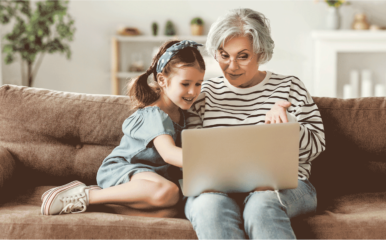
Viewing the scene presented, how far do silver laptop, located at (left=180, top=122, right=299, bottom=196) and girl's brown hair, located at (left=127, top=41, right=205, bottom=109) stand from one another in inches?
17.8

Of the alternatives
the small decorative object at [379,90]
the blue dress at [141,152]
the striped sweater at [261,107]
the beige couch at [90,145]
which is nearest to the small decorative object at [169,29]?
the small decorative object at [379,90]

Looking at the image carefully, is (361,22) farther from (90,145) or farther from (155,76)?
(90,145)

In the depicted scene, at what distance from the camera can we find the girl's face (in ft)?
4.22

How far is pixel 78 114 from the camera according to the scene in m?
1.52

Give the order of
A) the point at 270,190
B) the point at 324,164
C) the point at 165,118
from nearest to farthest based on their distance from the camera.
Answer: the point at 270,190, the point at 165,118, the point at 324,164

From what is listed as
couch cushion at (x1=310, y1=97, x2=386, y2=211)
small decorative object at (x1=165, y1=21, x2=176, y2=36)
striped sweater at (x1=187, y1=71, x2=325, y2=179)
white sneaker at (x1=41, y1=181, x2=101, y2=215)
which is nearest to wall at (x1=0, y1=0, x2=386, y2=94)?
small decorative object at (x1=165, y1=21, x2=176, y2=36)

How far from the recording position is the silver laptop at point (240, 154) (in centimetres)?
92

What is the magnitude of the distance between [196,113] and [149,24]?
10.1 feet

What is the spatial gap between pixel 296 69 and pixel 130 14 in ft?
6.72

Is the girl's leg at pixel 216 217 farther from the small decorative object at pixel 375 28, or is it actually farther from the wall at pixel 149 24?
the small decorative object at pixel 375 28

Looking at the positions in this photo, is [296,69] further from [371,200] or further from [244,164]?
[244,164]

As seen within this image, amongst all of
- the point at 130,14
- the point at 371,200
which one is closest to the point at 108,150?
the point at 371,200

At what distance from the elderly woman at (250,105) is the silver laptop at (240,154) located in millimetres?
86

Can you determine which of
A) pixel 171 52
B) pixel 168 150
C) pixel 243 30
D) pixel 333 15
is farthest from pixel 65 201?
pixel 333 15
